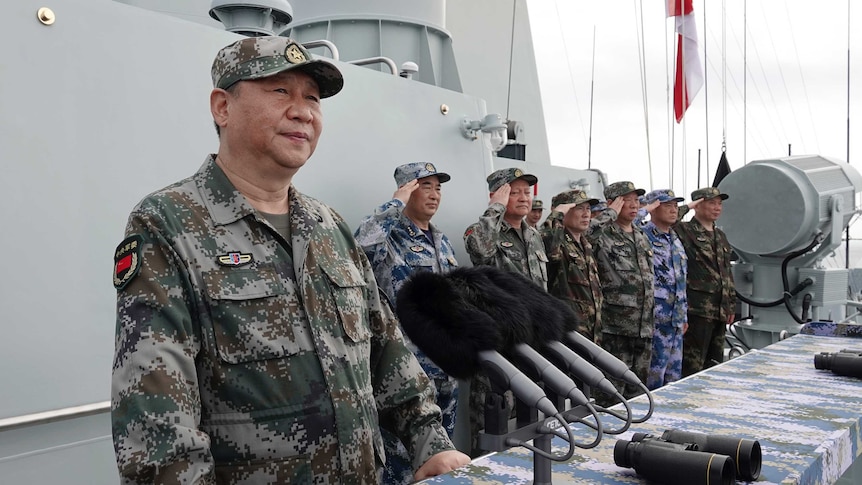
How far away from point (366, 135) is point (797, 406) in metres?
2.28

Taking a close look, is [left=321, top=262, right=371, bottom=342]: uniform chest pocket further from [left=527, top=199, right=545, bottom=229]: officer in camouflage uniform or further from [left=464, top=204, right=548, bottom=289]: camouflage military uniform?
[left=527, top=199, right=545, bottom=229]: officer in camouflage uniform

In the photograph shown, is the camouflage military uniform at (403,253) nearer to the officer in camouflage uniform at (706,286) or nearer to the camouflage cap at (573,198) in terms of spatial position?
the camouflage cap at (573,198)

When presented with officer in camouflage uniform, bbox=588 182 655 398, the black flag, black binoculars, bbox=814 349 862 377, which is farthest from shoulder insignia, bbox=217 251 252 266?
the black flag

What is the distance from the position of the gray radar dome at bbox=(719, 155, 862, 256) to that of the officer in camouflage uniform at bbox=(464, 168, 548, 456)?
9.04ft

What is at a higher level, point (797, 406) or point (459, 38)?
point (459, 38)

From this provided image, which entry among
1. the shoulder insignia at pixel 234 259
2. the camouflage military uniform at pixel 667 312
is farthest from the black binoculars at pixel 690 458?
the camouflage military uniform at pixel 667 312

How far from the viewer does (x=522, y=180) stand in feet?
15.2

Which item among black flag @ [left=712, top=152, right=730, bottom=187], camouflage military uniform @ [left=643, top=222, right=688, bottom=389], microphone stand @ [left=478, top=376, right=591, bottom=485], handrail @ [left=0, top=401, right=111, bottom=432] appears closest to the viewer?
microphone stand @ [left=478, top=376, right=591, bottom=485]

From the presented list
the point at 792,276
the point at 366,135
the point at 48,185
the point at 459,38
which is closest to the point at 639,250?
the point at 792,276

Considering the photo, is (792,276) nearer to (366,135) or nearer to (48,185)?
(366,135)

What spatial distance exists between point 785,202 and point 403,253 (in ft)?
13.5

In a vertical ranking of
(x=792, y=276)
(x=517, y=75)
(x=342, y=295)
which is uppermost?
(x=517, y=75)

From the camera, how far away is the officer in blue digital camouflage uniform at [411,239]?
3654 mm

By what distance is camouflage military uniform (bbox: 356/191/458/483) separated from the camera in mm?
3652
